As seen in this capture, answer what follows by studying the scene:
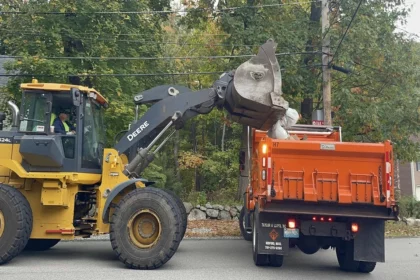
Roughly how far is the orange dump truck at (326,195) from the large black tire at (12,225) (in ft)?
13.5

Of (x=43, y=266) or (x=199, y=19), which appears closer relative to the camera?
(x=43, y=266)

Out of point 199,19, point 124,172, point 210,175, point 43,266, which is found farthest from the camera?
point 210,175

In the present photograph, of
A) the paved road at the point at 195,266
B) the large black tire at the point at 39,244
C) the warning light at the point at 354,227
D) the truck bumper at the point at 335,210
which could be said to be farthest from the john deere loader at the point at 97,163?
the warning light at the point at 354,227

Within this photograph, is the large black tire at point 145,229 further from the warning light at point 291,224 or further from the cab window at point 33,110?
the cab window at point 33,110

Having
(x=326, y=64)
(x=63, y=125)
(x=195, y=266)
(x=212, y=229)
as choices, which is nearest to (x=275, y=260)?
(x=195, y=266)

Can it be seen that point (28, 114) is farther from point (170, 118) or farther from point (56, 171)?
point (170, 118)

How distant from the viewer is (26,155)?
9484mm

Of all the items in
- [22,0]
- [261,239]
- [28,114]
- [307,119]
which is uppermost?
[22,0]

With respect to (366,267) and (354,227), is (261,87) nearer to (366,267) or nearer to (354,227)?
(354,227)

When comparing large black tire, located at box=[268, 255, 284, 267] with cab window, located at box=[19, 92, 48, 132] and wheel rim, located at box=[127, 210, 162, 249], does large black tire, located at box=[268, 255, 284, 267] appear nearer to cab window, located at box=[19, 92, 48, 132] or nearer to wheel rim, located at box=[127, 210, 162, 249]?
wheel rim, located at box=[127, 210, 162, 249]

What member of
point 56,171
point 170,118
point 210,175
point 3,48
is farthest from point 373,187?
point 210,175

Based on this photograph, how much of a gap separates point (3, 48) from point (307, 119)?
12.5 metres

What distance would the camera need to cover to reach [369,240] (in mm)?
8852

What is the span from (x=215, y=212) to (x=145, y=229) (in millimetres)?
10628
